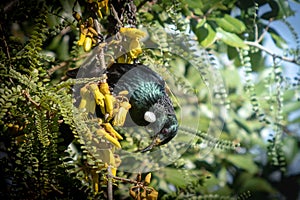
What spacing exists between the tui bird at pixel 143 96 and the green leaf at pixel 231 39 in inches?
15.7

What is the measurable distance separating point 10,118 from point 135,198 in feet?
0.71

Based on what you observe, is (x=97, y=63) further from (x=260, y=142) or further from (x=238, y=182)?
(x=260, y=142)

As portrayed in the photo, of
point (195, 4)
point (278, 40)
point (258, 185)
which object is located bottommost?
point (258, 185)

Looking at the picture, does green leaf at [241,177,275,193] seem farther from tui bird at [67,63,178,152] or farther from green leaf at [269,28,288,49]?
tui bird at [67,63,178,152]

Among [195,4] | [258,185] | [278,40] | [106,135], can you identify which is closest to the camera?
[106,135]

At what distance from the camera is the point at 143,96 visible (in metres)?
0.77

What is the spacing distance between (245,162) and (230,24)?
78 cm

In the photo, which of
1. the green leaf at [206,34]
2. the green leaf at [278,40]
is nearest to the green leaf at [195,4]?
the green leaf at [206,34]

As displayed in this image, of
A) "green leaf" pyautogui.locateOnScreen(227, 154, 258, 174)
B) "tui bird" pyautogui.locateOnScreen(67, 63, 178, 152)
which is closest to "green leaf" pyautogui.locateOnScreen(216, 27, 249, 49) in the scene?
→ "tui bird" pyautogui.locateOnScreen(67, 63, 178, 152)

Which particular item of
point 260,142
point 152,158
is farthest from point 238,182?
point 152,158

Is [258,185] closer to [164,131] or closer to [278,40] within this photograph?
[278,40]

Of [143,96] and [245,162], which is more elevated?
[143,96]

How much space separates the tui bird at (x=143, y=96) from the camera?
0.77m

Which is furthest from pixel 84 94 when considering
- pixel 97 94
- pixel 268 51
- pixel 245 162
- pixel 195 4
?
pixel 245 162
